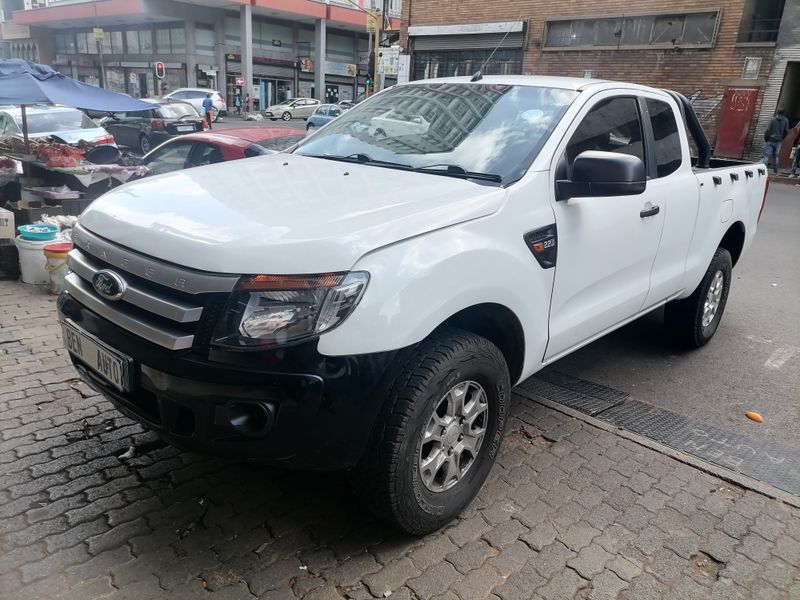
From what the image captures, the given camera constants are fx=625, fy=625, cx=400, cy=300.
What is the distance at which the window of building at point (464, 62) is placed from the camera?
25750 mm

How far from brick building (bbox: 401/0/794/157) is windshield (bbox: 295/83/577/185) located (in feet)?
50.7

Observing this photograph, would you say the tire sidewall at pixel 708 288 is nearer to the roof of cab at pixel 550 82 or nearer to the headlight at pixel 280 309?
the roof of cab at pixel 550 82

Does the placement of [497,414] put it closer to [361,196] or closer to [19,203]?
[361,196]

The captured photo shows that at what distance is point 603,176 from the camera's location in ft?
9.04

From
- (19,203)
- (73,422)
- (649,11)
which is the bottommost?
(73,422)

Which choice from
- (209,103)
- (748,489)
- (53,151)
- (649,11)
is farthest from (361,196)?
(209,103)

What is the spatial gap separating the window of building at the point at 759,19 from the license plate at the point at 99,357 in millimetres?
23307

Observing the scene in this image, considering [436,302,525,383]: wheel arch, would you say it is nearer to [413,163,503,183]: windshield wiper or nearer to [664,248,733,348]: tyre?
[413,163,503,183]: windshield wiper

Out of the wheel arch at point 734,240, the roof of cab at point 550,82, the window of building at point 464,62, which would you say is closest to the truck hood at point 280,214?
the roof of cab at point 550,82

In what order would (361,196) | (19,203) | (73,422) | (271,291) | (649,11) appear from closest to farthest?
(271,291) → (361,196) → (73,422) → (19,203) → (649,11)

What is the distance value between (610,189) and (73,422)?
9.75ft

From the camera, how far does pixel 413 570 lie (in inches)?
95.3

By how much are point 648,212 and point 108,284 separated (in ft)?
9.24

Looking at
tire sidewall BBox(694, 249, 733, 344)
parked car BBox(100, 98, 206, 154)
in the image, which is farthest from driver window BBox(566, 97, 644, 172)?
parked car BBox(100, 98, 206, 154)
